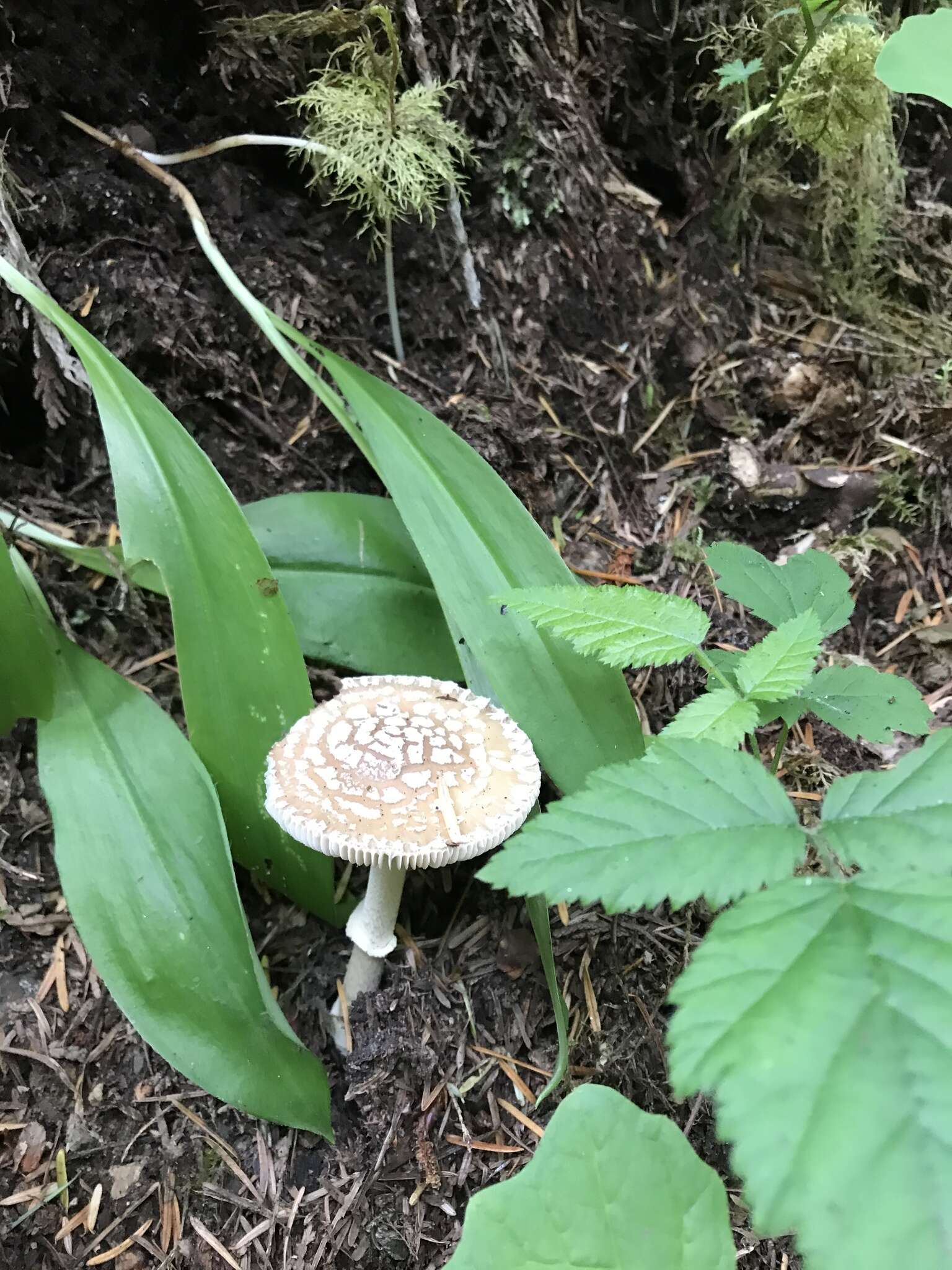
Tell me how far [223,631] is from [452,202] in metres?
1.49

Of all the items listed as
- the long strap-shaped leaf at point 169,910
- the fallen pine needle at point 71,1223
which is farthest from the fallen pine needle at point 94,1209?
the long strap-shaped leaf at point 169,910

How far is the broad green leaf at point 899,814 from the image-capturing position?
0.92 m

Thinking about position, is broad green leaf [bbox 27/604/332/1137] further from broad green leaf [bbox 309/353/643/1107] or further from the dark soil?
broad green leaf [bbox 309/353/643/1107]

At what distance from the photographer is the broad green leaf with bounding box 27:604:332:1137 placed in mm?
1491

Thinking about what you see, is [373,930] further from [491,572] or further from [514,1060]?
[491,572]

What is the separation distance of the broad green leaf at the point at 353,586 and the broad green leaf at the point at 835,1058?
1218mm

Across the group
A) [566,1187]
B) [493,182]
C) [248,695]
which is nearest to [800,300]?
[493,182]

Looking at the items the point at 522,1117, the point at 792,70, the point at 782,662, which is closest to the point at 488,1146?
the point at 522,1117

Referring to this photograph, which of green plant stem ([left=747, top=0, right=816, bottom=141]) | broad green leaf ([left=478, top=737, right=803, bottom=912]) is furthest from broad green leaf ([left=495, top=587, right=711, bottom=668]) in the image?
green plant stem ([left=747, top=0, right=816, bottom=141])

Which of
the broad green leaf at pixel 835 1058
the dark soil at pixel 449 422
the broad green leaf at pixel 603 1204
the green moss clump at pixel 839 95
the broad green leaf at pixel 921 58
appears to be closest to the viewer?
the broad green leaf at pixel 835 1058

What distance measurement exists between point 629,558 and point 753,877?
1469 millimetres

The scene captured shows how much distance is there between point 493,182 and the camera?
2.42 metres

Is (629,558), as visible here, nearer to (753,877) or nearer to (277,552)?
(277,552)

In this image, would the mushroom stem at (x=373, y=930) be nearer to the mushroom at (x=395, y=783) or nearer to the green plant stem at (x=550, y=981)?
the mushroom at (x=395, y=783)
